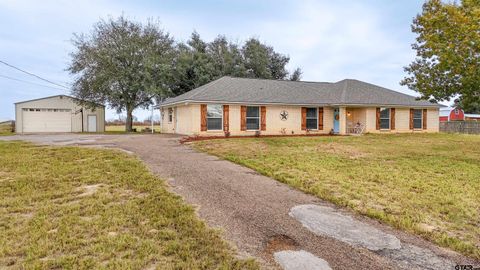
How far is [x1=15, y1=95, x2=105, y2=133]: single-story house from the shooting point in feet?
85.1

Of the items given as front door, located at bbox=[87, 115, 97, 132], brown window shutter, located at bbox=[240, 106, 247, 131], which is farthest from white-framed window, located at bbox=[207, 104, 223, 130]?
front door, located at bbox=[87, 115, 97, 132]

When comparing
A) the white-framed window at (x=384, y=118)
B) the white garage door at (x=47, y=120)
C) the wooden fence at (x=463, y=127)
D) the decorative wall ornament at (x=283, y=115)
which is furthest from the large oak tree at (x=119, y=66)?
the wooden fence at (x=463, y=127)

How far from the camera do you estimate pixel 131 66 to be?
25766mm

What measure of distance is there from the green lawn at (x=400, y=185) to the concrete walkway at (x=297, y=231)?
1.26 ft

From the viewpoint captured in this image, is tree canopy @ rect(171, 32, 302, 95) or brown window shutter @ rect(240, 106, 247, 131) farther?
tree canopy @ rect(171, 32, 302, 95)

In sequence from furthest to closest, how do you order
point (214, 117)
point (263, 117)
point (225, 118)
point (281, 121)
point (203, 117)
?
point (281, 121)
point (263, 117)
point (225, 118)
point (214, 117)
point (203, 117)

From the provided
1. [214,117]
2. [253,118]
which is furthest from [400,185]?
[253,118]

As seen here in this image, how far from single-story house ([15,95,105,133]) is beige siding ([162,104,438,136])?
9468mm

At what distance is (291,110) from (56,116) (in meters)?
21.4

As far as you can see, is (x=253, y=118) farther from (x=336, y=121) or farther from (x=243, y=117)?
(x=336, y=121)

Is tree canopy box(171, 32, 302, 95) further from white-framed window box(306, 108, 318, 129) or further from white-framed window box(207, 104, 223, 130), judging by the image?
white-framed window box(306, 108, 318, 129)

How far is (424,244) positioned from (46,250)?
409 centimetres

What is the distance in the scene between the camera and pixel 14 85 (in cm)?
3138

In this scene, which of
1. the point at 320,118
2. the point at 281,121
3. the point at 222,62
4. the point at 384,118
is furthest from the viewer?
the point at 222,62
